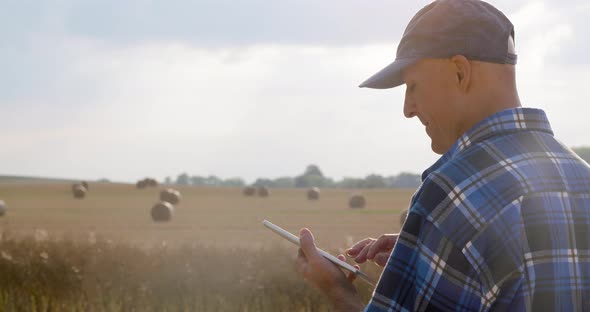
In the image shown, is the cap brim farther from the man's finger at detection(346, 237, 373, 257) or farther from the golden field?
the golden field

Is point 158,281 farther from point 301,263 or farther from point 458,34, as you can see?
point 458,34

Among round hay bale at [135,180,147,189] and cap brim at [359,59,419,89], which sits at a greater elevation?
round hay bale at [135,180,147,189]

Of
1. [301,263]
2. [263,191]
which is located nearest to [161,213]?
[263,191]

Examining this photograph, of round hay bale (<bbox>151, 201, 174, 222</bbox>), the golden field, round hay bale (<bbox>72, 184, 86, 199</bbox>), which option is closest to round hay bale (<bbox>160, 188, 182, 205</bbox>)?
round hay bale (<bbox>72, 184, 86, 199</bbox>)

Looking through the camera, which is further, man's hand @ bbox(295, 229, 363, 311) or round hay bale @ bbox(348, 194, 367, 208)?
round hay bale @ bbox(348, 194, 367, 208)

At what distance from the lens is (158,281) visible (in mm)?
7637

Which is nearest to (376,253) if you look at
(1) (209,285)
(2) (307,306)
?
(2) (307,306)

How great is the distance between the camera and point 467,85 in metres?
1.85

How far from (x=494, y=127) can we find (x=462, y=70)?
15cm

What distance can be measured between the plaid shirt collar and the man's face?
58 millimetres

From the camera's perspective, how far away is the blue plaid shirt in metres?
1.70

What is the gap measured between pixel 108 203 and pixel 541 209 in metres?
28.6

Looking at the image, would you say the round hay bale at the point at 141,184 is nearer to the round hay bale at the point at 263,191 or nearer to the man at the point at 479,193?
the round hay bale at the point at 263,191

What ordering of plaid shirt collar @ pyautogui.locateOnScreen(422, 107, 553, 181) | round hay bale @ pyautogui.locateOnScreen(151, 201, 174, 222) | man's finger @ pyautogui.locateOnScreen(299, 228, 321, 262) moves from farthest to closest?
round hay bale @ pyautogui.locateOnScreen(151, 201, 174, 222)
man's finger @ pyautogui.locateOnScreen(299, 228, 321, 262)
plaid shirt collar @ pyautogui.locateOnScreen(422, 107, 553, 181)
